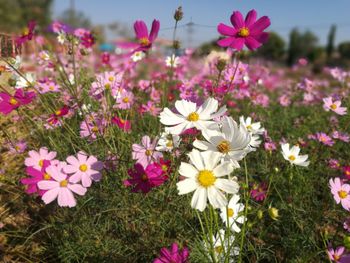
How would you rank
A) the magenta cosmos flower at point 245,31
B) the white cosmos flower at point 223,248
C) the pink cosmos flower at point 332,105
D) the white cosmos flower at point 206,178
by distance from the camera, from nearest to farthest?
the white cosmos flower at point 206,178, the white cosmos flower at point 223,248, the magenta cosmos flower at point 245,31, the pink cosmos flower at point 332,105

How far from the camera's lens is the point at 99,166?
1.17m

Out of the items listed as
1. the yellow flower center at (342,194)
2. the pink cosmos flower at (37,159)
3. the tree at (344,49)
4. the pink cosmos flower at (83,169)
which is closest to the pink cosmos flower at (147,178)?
the pink cosmos flower at (83,169)

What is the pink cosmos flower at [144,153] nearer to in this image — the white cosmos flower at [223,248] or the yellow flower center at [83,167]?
the yellow flower center at [83,167]

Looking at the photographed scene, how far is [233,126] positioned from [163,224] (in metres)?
0.59

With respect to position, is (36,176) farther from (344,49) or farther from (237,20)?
(344,49)

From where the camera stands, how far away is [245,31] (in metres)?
1.19

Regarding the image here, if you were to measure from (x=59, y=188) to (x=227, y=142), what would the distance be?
55 cm

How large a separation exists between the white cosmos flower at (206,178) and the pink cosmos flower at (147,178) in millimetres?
166

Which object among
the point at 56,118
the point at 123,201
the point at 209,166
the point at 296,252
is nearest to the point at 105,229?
the point at 123,201

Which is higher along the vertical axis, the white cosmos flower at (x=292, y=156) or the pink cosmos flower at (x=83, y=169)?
the pink cosmos flower at (x=83, y=169)

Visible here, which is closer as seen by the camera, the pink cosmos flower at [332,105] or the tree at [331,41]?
the pink cosmos flower at [332,105]

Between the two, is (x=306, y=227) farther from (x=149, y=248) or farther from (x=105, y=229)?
(x=105, y=229)

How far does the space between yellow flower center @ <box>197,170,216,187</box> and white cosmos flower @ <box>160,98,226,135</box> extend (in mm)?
173

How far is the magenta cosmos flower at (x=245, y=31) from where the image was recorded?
3.76 feet
